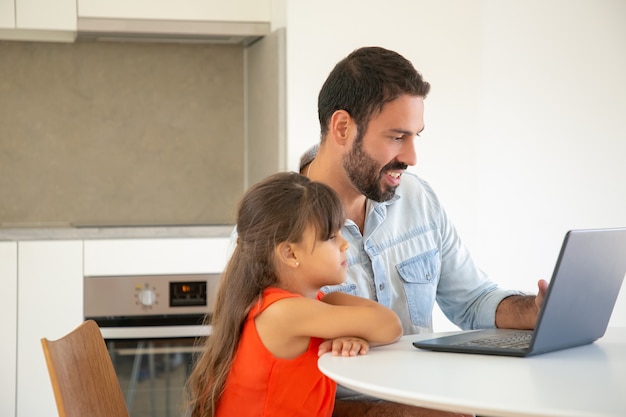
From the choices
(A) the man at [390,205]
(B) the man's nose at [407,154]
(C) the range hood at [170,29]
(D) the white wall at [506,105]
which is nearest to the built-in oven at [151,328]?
(D) the white wall at [506,105]

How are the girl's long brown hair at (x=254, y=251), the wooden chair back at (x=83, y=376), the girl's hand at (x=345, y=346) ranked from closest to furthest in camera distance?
the wooden chair back at (x=83, y=376) → the girl's hand at (x=345, y=346) → the girl's long brown hair at (x=254, y=251)

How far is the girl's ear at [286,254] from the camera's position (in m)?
1.69

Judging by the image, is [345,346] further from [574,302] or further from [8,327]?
[8,327]

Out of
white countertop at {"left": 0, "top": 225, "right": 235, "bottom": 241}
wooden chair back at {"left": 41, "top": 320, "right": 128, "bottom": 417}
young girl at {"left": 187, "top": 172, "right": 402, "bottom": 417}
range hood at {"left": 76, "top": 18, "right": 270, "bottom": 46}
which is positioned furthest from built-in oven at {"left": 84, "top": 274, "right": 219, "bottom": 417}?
wooden chair back at {"left": 41, "top": 320, "right": 128, "bottom": 417}

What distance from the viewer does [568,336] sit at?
1.50 metres

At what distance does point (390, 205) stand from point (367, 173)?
0.14 m

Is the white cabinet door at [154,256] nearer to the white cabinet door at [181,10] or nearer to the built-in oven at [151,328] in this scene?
the built-in oven at [151,328]

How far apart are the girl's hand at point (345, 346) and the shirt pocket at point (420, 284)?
49 cm

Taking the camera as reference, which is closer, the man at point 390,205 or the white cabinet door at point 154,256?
the man at point 390,205

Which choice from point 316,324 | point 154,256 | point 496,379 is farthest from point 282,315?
point 154,256

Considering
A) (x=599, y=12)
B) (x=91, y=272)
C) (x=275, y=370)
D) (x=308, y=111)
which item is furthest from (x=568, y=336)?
(x=599, y=12)

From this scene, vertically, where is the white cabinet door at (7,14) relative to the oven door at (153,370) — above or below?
above

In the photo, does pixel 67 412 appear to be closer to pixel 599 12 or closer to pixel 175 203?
pixel 175 203

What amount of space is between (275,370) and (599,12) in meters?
2.26
